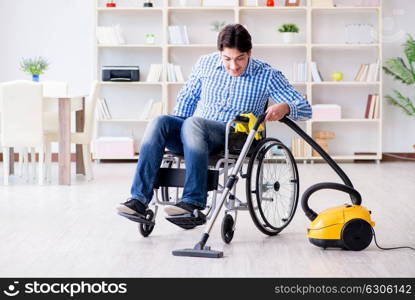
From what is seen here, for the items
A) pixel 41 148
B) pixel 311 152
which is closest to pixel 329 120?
pixel 311 152

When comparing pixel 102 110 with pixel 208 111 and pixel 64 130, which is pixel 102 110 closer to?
pixel 64 130

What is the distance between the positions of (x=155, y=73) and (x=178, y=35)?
0.43 m

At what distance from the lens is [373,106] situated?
8125 mm

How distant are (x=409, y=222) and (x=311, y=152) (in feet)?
12.4

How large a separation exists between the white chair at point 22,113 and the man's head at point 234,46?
2.59 meters

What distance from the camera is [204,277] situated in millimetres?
3012

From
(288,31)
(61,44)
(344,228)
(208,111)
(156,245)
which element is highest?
(288,31)

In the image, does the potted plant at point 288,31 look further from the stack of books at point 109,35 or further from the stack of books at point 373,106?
the stack of books at point 109,35

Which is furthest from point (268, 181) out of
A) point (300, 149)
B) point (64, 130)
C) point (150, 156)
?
point (300, 149)

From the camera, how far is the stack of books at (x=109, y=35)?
26.6 feet

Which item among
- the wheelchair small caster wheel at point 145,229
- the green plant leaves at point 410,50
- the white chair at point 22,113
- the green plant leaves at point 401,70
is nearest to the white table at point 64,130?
the white chair at point 22,113

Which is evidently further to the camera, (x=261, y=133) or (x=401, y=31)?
(x=401, y=31)

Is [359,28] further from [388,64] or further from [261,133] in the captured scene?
[261,133]

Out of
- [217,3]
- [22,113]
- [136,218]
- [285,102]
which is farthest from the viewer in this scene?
[217,3]
